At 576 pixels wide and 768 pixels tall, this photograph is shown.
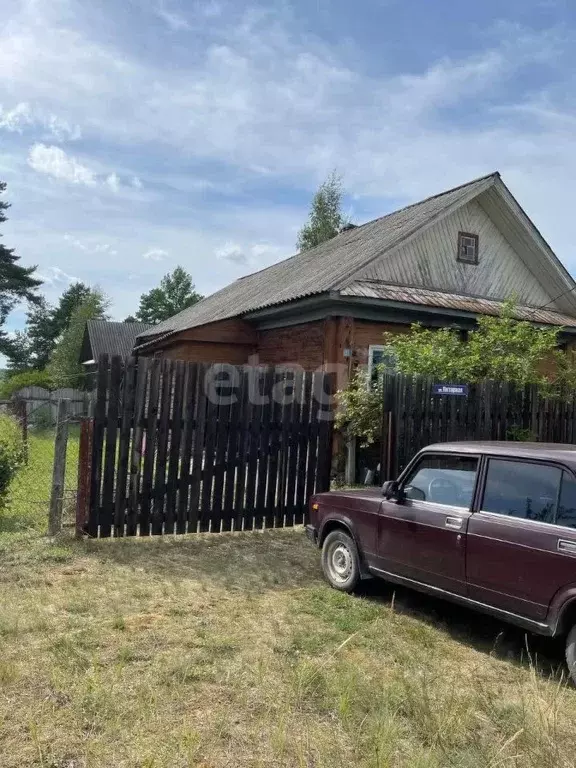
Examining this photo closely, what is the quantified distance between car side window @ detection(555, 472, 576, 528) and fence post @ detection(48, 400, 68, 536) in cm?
485

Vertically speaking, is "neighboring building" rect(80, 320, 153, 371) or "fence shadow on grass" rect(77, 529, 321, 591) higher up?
"neighboring building" rect(80, 320, 153, 371)

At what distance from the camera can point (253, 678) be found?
350cm

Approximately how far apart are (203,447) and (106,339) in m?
32.9

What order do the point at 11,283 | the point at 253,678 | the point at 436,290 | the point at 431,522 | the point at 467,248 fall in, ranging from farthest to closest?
the point at 11,283
the point at 467,248
the point at 436,290
the point at 431,522
the point at 253,678

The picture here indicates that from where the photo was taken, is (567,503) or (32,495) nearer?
(567,503)

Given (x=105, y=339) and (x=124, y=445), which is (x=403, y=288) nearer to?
(x=124, y=445)

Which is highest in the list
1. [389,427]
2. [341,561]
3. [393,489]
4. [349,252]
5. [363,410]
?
[349,252]

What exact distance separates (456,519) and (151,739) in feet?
7.95

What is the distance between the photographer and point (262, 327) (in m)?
14.9

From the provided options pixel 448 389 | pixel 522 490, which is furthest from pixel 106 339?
pixel 522 490

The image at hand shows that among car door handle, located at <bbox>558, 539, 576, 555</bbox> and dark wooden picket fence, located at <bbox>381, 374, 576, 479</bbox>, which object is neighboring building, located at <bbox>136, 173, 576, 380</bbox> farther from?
car door handle, located at <bbox>558, 539, 576, 555</bbox>

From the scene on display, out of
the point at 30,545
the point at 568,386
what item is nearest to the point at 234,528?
the point at 30,545

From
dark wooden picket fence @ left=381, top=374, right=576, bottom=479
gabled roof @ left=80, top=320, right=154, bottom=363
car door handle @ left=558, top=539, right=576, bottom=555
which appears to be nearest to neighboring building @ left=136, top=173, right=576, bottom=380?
dark wooden picket fence @ left=381, top=374, right=576, bottom=479

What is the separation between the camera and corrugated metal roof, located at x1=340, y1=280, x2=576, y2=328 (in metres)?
11.9
